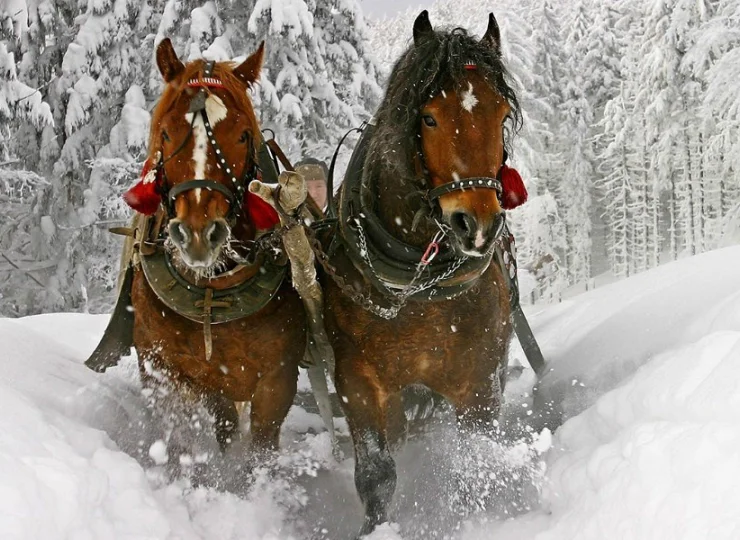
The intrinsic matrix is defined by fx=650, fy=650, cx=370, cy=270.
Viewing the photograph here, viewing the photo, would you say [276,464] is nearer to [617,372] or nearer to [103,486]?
[103,486]

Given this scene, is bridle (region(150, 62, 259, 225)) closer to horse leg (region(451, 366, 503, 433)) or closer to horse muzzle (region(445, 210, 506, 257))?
horse muzzle (region(445, 210, 506, 257))

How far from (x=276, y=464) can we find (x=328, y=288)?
3.29ft

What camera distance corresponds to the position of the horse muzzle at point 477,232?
2.44m

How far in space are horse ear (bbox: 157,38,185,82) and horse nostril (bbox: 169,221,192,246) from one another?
2.84 ft

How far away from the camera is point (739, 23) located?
1422cm

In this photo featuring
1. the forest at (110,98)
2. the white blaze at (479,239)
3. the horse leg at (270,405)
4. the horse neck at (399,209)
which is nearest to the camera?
the white blaze at (479,239)

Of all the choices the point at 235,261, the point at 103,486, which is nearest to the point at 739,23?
the point at 235,261

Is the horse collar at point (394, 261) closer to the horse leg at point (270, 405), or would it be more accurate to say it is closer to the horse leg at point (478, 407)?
the horse leg at point (478, 407)

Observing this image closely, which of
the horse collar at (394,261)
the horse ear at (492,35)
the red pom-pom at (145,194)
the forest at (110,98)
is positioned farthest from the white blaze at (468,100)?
the forest at (110,98)

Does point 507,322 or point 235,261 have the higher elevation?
point 235,261

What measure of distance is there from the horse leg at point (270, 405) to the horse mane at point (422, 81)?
1.22 meters

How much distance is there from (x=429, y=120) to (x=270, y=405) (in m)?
1.69

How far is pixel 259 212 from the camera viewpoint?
315 cm

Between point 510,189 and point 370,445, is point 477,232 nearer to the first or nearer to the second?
point 510,189
